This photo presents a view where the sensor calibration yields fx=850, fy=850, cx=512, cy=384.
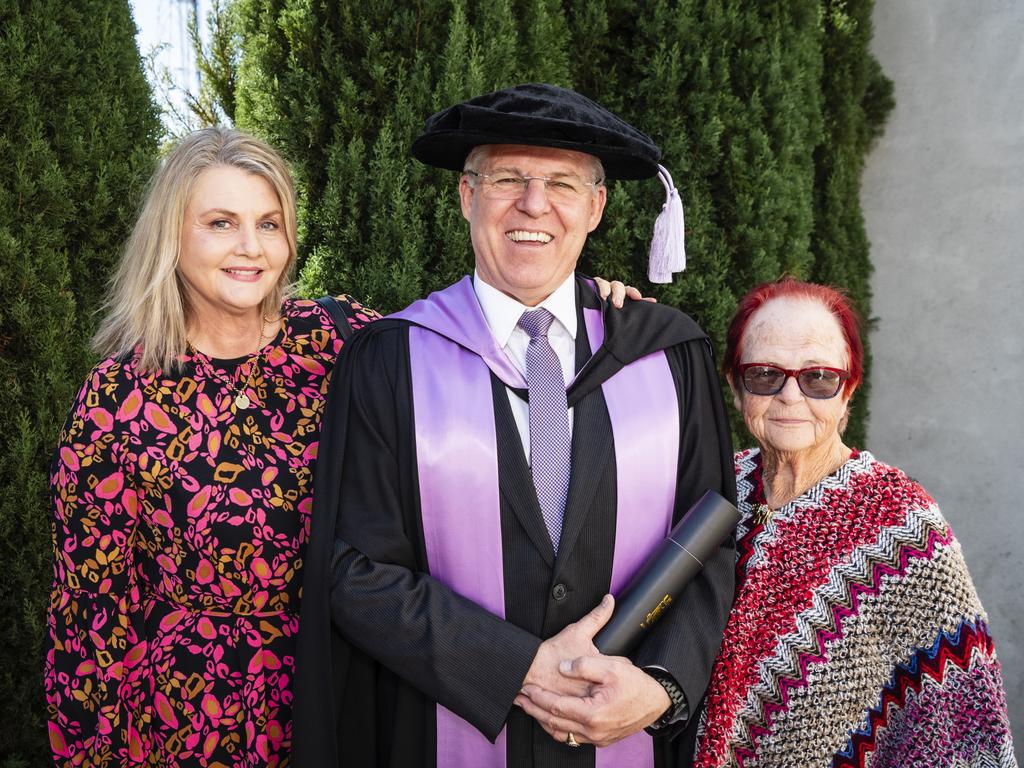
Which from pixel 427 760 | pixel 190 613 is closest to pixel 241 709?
pixel 190 613

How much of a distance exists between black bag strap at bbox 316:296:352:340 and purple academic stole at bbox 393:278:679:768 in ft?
1.26

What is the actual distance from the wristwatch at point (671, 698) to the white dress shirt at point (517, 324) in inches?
28.9

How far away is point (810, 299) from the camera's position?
2223mm

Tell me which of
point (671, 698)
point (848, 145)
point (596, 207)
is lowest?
point (671, 698)

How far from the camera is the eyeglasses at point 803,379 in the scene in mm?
2146

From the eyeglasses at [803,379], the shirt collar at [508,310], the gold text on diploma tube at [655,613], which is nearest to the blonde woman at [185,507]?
A: the shirt collar at [508,310]

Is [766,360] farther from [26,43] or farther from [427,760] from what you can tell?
[26,43]

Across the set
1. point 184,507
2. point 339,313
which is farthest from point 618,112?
point 184,507

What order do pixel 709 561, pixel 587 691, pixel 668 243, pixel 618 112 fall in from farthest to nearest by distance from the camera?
pixel 618 112 < pixel 668 243 < pixel 709 561 < pixel 587 691

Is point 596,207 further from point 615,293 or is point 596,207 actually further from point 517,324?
point 517,324

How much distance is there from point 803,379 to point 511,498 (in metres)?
0.80

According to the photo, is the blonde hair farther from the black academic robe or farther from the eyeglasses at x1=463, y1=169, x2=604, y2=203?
the eyeglasses at x1=463, y1=169, x2=604, y2=203

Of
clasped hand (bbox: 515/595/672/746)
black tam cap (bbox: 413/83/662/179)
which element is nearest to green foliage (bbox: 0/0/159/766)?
black tam cap (bbox: 413/83/662/179)

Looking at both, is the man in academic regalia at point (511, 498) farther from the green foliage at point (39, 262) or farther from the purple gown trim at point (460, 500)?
the green foliage at point (39, 262)
